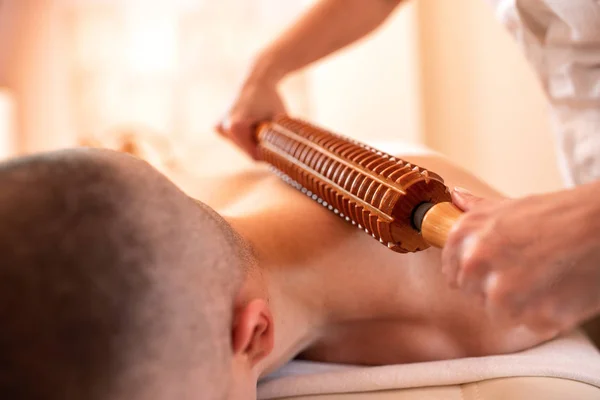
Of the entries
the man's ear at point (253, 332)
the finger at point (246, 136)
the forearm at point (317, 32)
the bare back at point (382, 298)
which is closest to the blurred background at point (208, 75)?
the forearm at point (317, 32)

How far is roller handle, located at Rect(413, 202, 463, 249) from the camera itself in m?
0.54

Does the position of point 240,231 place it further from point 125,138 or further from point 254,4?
point 254,4

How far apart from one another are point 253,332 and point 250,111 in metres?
0.56

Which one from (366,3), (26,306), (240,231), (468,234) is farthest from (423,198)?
(366,3)

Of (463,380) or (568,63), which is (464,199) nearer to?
(463,380)

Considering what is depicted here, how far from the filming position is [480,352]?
80cm

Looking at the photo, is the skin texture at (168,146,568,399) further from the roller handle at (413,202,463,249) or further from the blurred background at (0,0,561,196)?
the blurred background at (0,0,561,196)

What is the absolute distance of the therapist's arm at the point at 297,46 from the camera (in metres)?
1.13

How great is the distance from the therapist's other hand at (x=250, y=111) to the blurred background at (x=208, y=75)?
0.86 m

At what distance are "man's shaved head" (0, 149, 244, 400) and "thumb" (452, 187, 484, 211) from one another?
0.22 m

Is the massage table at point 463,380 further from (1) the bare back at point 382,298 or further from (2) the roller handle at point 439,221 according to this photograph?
(2) the roller handle at point 439,221

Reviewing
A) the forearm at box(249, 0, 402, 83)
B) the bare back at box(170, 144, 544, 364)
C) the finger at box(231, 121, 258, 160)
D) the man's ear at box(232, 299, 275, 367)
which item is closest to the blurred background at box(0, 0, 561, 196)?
the forearm at box(249, 0, 402, 83)

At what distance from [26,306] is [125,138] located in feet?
3.68

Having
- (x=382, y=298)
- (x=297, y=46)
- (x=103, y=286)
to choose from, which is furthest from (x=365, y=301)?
(x=297, y=46)
